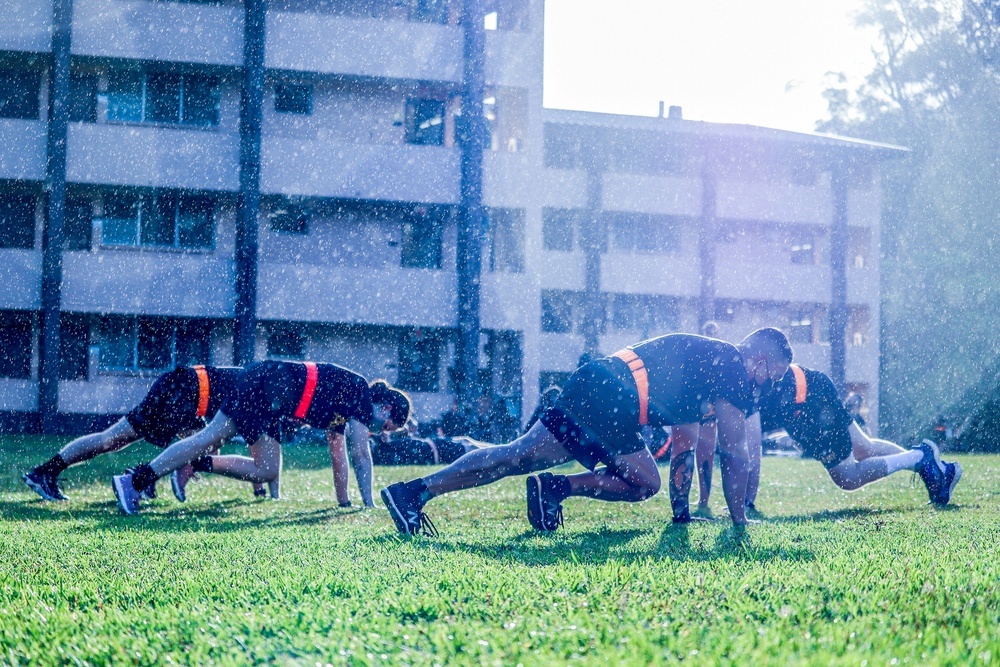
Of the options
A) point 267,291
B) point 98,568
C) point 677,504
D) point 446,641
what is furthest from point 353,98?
point 446,641

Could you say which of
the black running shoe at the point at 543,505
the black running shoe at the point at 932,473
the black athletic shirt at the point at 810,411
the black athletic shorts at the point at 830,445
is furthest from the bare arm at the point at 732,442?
the black running shoe at the point at 932,473

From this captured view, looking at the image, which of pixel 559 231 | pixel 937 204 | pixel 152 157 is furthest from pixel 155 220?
pixel 937 204

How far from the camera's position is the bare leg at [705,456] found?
9.61 meters

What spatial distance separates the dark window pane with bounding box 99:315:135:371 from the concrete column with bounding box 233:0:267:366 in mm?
2667

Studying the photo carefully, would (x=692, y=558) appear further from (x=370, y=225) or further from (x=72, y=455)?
(x=370, y=225)

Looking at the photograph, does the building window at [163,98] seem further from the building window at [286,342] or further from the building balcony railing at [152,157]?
the building window at [286,342]

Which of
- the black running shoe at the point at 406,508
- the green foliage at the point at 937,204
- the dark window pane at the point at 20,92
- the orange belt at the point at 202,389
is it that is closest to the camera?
the black running shoe at the point at 406,508

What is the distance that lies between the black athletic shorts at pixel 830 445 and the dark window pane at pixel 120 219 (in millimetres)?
22344

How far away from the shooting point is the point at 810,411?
10297mm

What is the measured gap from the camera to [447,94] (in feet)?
105

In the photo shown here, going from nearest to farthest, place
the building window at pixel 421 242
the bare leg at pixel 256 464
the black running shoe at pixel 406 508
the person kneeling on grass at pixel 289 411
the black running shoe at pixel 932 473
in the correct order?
the black running shoe at pixel 406 508, the person kneeling on grass at pixel 289 411, the black running shoe at pixel 932 473, the bare leg at pixel 256 464, the building window at pixel 421 242

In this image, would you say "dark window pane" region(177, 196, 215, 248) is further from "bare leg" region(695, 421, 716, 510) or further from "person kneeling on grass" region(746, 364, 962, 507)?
"bare leg" region(695, 421, 716, 510)

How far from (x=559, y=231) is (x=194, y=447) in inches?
1149

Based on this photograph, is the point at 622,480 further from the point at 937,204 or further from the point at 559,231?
the point at 937,204
